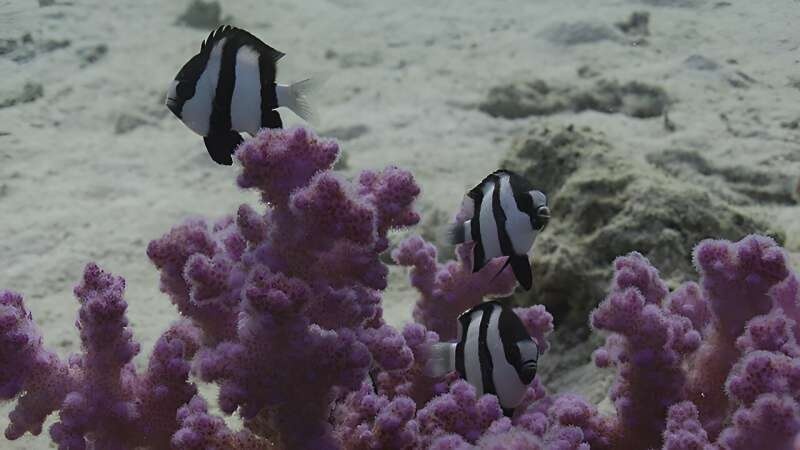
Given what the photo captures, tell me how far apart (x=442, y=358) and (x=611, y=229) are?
1.77 m

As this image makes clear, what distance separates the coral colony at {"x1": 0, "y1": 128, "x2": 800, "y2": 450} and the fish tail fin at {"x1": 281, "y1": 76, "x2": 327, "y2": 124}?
721 millimetres

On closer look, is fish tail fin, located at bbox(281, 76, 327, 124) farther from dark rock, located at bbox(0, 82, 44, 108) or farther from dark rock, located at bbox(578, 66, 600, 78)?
dark rock, located at bbox(0, 82, 44, 108)

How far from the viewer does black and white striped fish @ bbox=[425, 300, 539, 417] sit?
6.86 feet

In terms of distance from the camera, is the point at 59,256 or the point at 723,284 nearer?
the point at 723,284

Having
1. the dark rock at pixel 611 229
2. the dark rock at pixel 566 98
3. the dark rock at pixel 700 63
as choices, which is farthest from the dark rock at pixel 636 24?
the dark rock at pixel 611 229

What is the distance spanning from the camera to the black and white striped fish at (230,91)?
8.27ft

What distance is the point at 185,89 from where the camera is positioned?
8.52 feet

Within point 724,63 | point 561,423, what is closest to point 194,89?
point 561,423

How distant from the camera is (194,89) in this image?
260 centimetres

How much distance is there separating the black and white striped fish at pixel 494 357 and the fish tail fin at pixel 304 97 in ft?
3.27

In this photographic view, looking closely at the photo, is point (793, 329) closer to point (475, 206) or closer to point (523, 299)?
point (475, 206)

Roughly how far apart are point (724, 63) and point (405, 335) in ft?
22.5

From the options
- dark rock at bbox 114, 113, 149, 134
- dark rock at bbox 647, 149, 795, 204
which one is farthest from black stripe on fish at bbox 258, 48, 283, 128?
dark rock at bbox 114, 113, 149, 134

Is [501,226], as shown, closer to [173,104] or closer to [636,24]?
[173,104]
